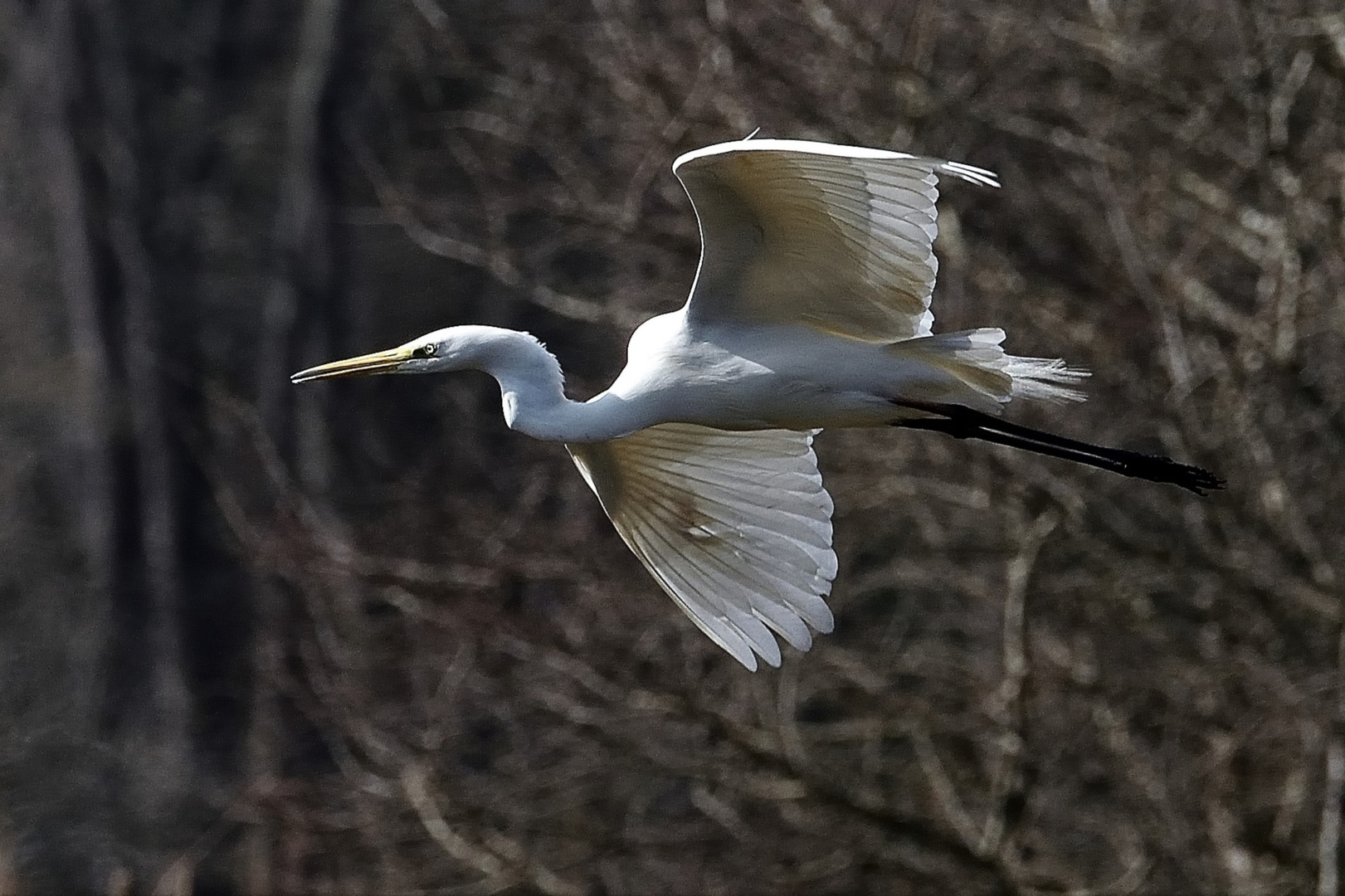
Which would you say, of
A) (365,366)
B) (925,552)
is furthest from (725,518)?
(925,552)

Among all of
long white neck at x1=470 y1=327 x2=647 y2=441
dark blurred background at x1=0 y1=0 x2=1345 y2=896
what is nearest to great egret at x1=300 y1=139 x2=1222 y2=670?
long white neck at x1=470 y1=327 x2=647 y2=441

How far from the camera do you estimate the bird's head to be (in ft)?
18.6

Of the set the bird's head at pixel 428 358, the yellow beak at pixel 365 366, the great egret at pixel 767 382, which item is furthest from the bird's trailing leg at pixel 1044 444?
the yellow beak at pixel 365 366

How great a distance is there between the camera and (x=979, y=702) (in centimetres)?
914

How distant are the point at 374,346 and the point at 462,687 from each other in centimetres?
684

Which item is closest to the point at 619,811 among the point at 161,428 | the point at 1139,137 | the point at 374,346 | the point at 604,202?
the point at 604,202

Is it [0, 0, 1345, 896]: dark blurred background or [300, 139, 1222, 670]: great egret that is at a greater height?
[300, 139, 1222, 670]: great egret

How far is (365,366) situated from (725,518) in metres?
0.91

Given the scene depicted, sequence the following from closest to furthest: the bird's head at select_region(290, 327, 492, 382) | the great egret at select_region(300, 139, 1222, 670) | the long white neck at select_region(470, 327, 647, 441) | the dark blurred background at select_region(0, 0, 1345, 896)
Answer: the great egret at select_region(300, 139, 1222, 670)
the long white neck at select_region(470, 327, 647, 441)
the bird's head at select_region(290, 327, 492, 382)
the dark blurred background at select_region(0, 0, 1345, 896)

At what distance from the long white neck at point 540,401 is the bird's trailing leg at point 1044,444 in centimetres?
66

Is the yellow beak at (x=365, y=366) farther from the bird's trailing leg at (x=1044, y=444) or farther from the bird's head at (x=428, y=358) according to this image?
the bird's trailing leg at (x=1044, y=444)

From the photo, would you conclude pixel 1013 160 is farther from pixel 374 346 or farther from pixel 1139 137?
pixel 374 346

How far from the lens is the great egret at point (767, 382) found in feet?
17.3

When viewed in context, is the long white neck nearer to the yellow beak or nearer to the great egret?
the great egret
